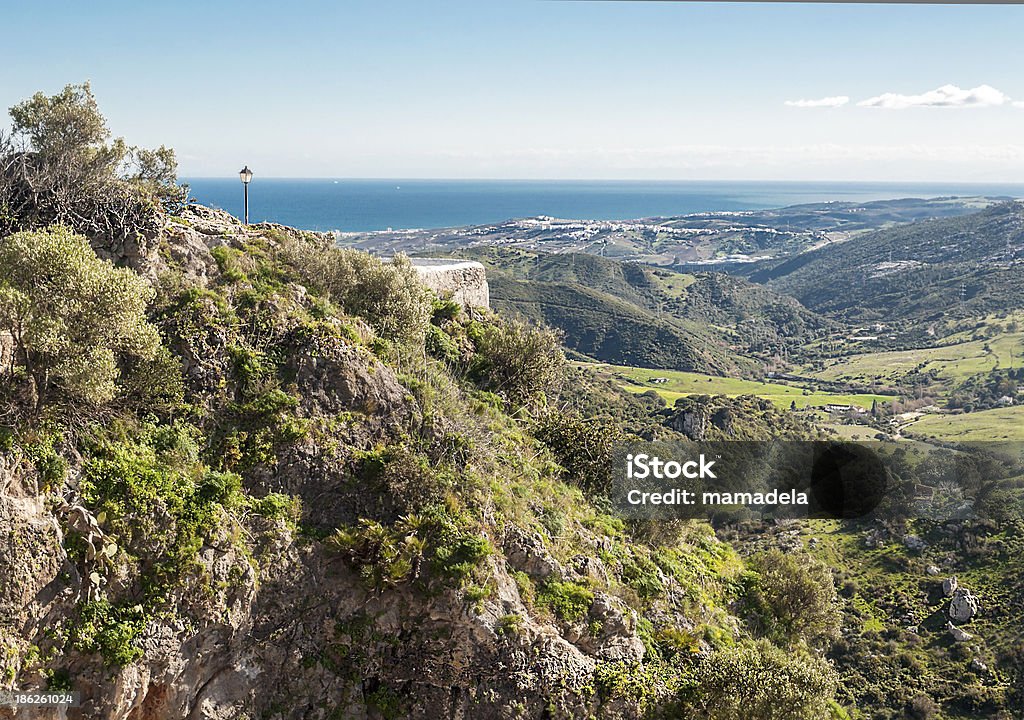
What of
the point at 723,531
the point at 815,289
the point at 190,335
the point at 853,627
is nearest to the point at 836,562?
the point at 853,627

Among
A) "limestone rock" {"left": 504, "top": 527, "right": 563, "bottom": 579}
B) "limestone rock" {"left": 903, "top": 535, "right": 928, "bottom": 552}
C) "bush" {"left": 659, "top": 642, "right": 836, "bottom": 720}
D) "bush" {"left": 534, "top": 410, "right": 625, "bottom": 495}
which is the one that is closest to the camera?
"bush" {"left": 659, "top": 642, "right": 836, "bottom": 720}

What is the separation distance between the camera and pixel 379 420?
9914mm

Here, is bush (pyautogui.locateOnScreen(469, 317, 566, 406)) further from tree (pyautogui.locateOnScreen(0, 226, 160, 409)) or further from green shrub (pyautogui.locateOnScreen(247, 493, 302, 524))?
tree (pyautogui.locateOnScreen(0, 226, 160, 409))

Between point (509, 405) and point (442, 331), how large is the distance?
7.44ft

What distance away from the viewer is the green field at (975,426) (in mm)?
49269

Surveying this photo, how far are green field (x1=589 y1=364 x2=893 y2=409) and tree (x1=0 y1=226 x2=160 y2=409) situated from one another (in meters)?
55.7

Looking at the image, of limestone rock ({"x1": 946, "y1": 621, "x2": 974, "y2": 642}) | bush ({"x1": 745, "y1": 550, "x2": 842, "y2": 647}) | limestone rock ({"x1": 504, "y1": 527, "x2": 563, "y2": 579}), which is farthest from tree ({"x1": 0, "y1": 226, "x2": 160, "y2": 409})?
limestone rock ({"x1": 946, "y1": 621, "x2": 974, "y2": 642})

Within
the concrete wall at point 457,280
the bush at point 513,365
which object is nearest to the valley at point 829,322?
the concrete wall at point 457,280

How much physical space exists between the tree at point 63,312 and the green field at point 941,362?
275 ft

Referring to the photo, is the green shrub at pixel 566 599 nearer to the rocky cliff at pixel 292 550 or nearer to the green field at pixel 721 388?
the rocky cliff at pixel 292 550

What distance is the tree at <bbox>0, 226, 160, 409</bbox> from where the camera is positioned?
6703mm

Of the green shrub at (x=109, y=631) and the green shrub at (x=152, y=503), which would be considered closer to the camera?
the green shrub at (x=109, y=631)

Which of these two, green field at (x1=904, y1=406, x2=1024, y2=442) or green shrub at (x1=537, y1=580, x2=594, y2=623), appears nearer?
green shrub at (x1=537, y1=580, x2=594, y2=623)

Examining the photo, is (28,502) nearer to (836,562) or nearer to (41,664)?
(41,664)
